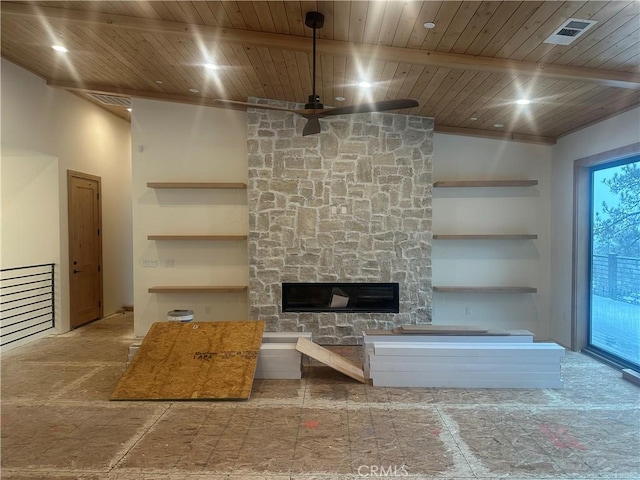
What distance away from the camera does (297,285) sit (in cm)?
603

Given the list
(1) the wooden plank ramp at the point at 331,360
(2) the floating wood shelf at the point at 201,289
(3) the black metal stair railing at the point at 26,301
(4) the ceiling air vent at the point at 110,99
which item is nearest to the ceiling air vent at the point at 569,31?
(1) the wooden plank ramp at the point at 331,360

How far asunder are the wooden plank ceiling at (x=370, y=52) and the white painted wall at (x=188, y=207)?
706 millimetres

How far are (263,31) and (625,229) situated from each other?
14.7 ft

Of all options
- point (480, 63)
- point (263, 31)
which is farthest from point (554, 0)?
point (263, 31)

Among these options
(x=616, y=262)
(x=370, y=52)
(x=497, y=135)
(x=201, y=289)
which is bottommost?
(x=201, y=289)

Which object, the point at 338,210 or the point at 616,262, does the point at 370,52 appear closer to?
the point at 338,210

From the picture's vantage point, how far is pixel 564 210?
19.5 feet

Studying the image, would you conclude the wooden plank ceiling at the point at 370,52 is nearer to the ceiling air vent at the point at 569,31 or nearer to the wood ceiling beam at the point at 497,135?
the ceiling air vent at the point at 569,31

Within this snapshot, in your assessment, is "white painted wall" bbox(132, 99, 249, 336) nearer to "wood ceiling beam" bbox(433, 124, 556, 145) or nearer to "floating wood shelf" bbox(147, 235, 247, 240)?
"floating wood shelf" bbox(147, 235, 247, 240)

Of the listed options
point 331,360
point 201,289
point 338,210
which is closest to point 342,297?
point 338,210
